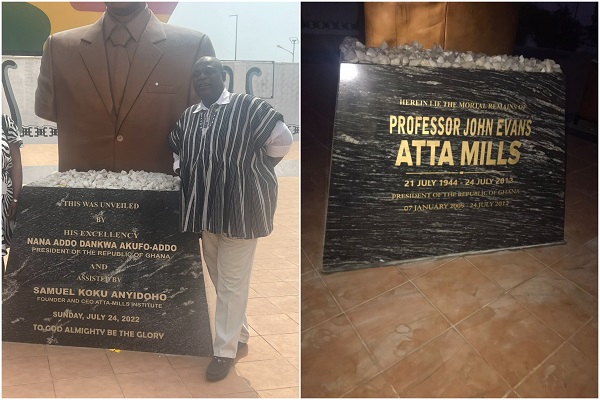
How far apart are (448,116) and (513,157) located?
47cm

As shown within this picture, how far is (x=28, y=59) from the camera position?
204 cm

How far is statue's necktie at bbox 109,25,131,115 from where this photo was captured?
6.60 feet

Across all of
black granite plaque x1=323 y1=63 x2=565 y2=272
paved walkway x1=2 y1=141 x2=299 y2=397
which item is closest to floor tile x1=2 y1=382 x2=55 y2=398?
paved walkway x1=2 y1=141 x2=299 y2=397

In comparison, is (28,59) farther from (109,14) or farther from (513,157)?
(513,157)

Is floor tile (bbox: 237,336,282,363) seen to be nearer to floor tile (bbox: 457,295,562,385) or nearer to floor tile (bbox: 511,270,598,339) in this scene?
floor tile (bbox: 457,295,562,385)

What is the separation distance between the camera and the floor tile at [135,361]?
2.05 meters

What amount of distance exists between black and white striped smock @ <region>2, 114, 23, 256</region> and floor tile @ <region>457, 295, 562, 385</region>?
1872mm

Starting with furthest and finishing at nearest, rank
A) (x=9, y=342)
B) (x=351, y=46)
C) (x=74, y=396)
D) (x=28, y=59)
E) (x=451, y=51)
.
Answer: (x=451, y=51)
(x=351, y=46)
(x=9, y=342)
(x=28, y=59)
(x=74, y=396)

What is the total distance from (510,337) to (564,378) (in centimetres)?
26

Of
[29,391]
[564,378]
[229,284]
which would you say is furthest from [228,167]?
[564,378]

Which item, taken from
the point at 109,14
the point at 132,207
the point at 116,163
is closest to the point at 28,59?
the point at 109,14

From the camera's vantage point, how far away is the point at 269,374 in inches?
78.8

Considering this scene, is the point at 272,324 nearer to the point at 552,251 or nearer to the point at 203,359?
the point at 203,359

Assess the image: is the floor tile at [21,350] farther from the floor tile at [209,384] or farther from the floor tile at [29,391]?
the floor tile at [209,384]
